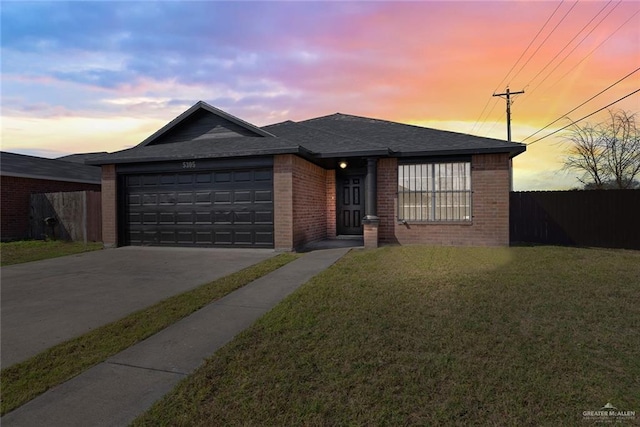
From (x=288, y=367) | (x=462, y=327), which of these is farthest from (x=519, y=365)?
(x=288, y=367)

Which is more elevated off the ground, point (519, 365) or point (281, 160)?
point (281, 160)

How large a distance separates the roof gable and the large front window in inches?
208

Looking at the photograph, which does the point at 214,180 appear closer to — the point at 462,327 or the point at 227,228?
the point at 227,228

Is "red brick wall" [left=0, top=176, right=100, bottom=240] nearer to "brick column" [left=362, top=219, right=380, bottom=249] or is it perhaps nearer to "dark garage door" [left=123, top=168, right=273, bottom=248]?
"dark garage door" [left=123, top=168, right=273, bottom=248]

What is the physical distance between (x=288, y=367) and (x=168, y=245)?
9819mm

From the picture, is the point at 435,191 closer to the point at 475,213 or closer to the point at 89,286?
the point at 475,213

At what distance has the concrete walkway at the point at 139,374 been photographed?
2.50 metres

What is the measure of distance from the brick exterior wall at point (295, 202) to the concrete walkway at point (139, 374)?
501 centimetres

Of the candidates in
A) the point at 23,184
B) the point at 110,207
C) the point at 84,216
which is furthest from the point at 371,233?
the point at 23,184

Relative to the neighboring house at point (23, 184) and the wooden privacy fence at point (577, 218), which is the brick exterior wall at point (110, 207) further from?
the wooden privacy fence at point (577, 218)

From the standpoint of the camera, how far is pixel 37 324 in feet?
14.6

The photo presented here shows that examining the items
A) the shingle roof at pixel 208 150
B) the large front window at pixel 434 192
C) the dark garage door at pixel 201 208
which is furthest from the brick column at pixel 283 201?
the large front window at pixel 434 192

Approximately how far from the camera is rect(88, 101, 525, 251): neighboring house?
1051 cm

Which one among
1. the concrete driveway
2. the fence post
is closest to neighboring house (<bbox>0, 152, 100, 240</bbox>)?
the fence post
